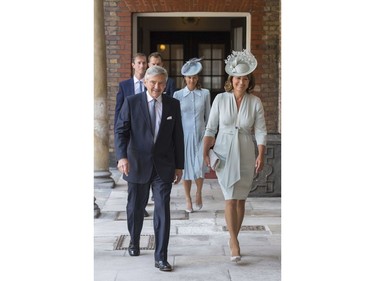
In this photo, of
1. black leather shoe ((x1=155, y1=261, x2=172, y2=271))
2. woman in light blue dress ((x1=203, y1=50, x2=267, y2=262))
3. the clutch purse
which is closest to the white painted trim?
woman in light blue dress ((x1=203, y1=50, x2=267, y2=262))

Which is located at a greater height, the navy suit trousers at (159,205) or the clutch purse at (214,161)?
the clutch purse at (214,161)

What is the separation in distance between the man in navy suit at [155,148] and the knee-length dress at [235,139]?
14.4 inches

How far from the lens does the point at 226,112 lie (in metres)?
6.34

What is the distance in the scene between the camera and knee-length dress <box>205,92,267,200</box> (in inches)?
250

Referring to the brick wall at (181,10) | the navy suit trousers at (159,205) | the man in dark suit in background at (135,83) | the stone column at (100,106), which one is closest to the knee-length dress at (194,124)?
the man in dark suit in background at (135,83)

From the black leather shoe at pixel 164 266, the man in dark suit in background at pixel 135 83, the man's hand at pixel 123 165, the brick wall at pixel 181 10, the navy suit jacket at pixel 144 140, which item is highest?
the brick wall at pixel 181 10

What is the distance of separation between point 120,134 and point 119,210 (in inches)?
114

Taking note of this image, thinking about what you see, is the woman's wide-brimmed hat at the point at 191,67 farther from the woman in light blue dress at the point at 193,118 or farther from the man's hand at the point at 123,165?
the man's hand at the point at 123,165

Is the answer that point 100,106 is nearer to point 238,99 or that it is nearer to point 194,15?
point 194,15

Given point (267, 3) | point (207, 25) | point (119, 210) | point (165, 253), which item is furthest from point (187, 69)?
point (207, 25)

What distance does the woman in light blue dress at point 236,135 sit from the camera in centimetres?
634

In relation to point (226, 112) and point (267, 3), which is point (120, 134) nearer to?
point (226, 112)

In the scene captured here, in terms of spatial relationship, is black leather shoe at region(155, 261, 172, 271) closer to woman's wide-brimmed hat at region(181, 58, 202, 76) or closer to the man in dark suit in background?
the man in dark suit in background
